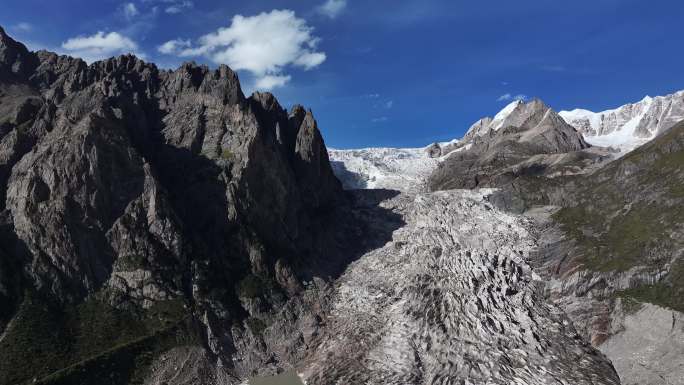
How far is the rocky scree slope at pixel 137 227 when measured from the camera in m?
109

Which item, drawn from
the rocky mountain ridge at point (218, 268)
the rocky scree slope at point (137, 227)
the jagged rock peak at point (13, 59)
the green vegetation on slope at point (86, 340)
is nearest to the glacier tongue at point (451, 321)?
the rocky mountain ridge at point (218, 268)

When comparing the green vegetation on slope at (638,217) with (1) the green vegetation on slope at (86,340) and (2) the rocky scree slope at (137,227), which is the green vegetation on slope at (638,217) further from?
(1) the green vegetation on slope at (86,340)

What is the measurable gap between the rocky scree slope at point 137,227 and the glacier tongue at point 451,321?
15162 mm

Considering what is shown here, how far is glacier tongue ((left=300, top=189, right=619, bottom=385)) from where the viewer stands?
335 feet

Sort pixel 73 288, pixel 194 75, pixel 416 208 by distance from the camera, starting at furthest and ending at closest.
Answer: pixel 194 75, pixel 416 208, pixel 73 288

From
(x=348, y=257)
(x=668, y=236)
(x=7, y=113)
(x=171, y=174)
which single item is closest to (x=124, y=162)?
(x=171, y=174)

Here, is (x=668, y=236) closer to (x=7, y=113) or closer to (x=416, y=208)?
(x=416, y=208)

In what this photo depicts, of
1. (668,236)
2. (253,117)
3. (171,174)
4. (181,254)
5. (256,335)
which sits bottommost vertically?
(256,335)

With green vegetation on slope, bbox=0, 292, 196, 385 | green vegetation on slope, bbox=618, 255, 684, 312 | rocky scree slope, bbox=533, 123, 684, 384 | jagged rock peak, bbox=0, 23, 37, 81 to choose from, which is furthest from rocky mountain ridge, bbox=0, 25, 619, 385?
green vegetation on slope, bbox=618, 255, 684, 312

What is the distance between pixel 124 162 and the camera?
13350cm

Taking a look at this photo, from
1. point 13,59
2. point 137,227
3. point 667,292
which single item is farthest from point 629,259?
point 13,59

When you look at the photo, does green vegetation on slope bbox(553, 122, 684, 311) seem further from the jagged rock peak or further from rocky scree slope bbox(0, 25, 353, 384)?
the jagged rock peak

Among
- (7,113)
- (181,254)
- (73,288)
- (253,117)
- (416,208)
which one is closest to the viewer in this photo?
(73,288)

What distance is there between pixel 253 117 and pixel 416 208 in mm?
51050
